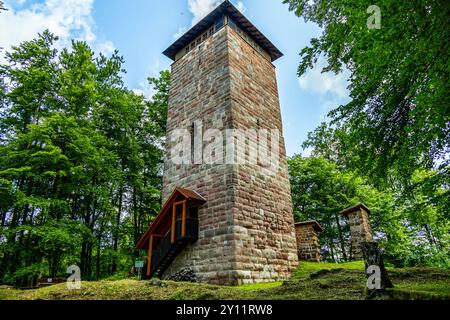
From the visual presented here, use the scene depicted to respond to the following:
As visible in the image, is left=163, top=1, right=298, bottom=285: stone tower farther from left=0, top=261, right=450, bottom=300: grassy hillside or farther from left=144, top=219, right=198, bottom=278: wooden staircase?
left=0, top=261, right=450, bottom=300: grassy hillside

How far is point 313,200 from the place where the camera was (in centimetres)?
1816

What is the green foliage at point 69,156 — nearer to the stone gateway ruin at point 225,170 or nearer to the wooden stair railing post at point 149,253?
the wooden stair railing post at point 149,253

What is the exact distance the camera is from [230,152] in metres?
8.36

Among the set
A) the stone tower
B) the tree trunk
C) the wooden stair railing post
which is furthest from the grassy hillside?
the wooden stair railing post

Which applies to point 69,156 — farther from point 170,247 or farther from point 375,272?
point 375,272

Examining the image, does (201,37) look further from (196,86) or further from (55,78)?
(55,78)

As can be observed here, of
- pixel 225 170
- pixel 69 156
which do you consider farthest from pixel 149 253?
pixel 69 156

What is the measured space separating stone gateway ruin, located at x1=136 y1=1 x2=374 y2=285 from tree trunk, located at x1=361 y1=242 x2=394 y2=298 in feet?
14.5

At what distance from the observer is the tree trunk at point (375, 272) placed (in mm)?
2848

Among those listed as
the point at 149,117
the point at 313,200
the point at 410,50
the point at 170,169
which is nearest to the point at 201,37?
the point at 170,169

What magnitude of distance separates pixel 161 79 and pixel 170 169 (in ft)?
29.8

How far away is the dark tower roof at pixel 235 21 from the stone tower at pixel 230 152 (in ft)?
0.14

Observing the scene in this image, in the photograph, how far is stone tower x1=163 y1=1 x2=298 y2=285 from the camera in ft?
25.0

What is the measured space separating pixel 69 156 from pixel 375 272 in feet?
38.4
